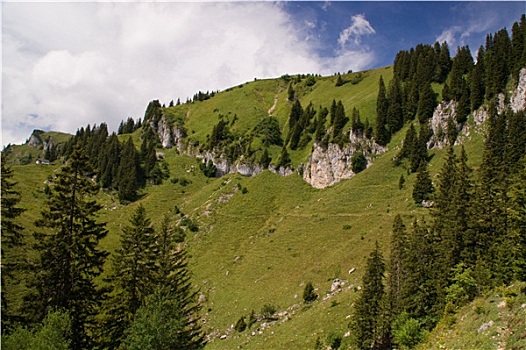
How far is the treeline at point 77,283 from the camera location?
23.6m

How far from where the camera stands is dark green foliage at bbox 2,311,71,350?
19328 millimetres

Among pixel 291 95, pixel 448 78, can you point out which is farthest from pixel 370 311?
pixel 291 95

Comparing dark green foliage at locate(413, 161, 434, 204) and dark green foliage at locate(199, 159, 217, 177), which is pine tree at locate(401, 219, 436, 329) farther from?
dark green foliage at locate(199, 159, 217, 177)

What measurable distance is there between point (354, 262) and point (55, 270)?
42958mm

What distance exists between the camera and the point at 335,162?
333 ft

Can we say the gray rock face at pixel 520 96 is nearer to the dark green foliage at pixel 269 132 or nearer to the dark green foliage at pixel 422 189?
the dark green foliage at pixel 422 189

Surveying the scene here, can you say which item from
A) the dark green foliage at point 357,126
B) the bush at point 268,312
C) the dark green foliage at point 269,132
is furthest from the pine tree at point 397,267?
the dark green foliage at point 269,132

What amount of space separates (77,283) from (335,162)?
82.1 meters

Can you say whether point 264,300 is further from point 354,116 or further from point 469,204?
point 354,116

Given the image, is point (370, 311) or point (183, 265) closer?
point (370, 311)

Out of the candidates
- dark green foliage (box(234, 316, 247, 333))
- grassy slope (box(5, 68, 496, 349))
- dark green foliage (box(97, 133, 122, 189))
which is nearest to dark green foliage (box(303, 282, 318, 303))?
grassy slope (box(5, 68, 496, 349))

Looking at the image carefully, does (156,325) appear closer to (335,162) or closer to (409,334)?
Result: (409,334)

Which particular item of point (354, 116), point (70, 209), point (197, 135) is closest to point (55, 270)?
point (70, 209)

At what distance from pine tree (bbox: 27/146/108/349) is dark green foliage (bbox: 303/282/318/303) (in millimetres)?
31116
